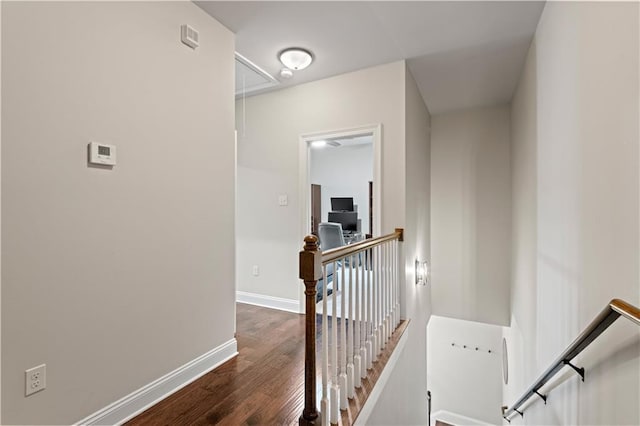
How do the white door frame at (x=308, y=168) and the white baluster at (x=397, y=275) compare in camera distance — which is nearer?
the white baluster at (x=397, y=275)

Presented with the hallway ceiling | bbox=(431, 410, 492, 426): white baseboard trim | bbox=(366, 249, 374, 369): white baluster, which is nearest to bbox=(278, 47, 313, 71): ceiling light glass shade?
the hallway ceiling

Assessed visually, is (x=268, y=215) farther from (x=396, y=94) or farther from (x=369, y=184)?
(x=369, y=184)

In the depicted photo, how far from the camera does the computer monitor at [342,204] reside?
7.31 m

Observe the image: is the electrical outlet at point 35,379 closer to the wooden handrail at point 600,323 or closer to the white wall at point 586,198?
the wooden handrail at point 600,323

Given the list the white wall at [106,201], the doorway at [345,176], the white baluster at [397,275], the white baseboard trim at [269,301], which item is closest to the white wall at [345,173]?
the doorway at [345,176]

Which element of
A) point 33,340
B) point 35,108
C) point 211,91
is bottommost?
A: point 33,340

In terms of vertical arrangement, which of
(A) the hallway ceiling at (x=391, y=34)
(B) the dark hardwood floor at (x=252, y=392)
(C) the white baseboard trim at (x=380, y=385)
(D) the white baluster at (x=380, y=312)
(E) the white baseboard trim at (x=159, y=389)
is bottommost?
(C) the white baseboard trim at (x=380, y=385)

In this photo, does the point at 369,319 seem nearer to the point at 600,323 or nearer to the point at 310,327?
the point at 310,327

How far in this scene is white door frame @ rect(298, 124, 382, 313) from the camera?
316 centimetres

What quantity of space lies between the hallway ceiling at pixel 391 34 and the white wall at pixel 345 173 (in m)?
4.01

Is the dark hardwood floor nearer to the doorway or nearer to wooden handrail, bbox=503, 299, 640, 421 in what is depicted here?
wooden handrail, bbox=503, 299, 640, 421

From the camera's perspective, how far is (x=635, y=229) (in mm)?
1108

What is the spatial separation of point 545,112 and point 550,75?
0.91 feet

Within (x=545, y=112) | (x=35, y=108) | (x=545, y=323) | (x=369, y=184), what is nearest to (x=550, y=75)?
(x=545, y=112)
